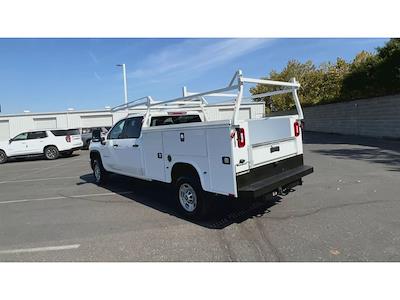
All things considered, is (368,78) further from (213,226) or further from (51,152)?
(51,152)

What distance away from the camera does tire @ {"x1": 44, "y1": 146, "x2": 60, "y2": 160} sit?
1741 centimetres

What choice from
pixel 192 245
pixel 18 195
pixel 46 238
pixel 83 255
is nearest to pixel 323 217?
pixel 192 245

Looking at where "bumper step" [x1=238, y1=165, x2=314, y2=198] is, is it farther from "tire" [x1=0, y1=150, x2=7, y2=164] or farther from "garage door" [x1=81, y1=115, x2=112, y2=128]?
"garage door" [x1=81, y1=115, x2=112, y2=128]

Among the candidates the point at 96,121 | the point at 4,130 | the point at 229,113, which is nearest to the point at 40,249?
the point at 229,113

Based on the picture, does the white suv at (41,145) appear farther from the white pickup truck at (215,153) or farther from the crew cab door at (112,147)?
the white pickup truck at (215,153)

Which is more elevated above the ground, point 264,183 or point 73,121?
point 73,121

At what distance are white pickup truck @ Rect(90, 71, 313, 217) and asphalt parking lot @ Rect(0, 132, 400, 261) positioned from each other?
1.87 feet

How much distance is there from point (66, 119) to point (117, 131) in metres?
24.8

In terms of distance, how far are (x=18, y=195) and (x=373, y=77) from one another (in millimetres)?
18183

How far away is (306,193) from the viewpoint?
6.54 meters

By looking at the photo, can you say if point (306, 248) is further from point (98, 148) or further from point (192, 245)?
point (98, 148)

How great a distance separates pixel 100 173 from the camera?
28.3 ft

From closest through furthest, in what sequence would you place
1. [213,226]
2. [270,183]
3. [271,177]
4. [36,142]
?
1. [270,183]
2. [213,226]
3. [271,177]
4. [36,142]
